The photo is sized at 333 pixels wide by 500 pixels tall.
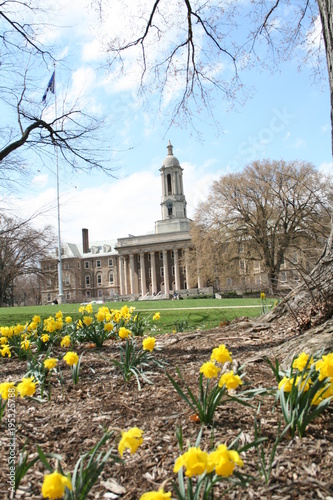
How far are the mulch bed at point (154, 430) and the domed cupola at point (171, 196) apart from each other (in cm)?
7493

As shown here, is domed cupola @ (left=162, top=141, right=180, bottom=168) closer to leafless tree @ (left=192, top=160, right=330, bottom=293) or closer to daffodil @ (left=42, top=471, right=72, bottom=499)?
leafless tree @ (left=192, top=160, right=330, bottom=293)

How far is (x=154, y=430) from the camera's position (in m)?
2.49

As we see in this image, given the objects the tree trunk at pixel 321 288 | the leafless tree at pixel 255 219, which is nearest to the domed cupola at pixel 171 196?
the leafless tree at pixel 255 219

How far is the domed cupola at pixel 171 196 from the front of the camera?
79625 mm

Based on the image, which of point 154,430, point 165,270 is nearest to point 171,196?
point 165,270

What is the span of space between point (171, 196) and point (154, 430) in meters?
79.6

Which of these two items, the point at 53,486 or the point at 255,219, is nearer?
the point at 53,486

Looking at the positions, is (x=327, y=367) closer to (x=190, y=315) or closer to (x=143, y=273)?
(x=190, y=315)

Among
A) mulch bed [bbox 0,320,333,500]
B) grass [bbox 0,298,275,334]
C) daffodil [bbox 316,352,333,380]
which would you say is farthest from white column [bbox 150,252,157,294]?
daffodil [bbox 316,352,333,380]

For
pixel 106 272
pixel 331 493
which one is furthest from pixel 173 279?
pixel 331 493

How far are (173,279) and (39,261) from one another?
39.4 m

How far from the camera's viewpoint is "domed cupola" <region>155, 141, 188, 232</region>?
261 ft

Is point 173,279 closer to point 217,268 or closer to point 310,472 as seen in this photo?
point 217,268

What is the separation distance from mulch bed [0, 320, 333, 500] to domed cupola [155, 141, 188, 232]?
Result: 74.9 m
